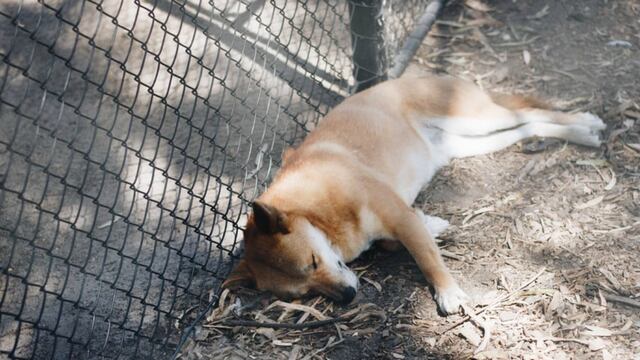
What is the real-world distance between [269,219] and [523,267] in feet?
4.34

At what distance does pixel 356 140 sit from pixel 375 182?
1.23ft

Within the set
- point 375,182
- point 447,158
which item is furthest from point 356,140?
point 447,158

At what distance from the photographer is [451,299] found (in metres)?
3.67

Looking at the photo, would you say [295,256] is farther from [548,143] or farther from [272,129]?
[548,143]

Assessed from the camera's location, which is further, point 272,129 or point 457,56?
point 457,56

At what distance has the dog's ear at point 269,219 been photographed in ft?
11.9

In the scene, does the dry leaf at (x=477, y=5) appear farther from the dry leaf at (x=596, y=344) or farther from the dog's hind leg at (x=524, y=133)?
the dry leaf at (x=596, y=344)

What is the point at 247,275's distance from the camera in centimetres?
393

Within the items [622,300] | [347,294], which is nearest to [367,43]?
[347,294]

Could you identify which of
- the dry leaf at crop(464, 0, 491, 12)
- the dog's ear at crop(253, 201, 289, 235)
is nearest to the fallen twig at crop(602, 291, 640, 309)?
the dog's ear at crop(253, 201, 289, 235)

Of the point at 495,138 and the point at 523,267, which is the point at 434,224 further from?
the point at 495,138

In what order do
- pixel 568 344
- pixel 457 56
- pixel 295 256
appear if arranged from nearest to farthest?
pixel 568 344
pixel 295 256
pixel 457 56

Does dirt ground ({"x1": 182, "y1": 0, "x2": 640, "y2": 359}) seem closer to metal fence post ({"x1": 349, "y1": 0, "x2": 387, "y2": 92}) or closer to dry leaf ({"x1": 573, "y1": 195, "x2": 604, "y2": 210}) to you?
dry leaf ({"x1": 573, "y1": 195, "x2": 604, "y2": 210})

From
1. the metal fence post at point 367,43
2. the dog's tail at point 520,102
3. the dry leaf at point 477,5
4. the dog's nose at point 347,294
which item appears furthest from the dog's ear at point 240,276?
the dry leaf at point 477,5
